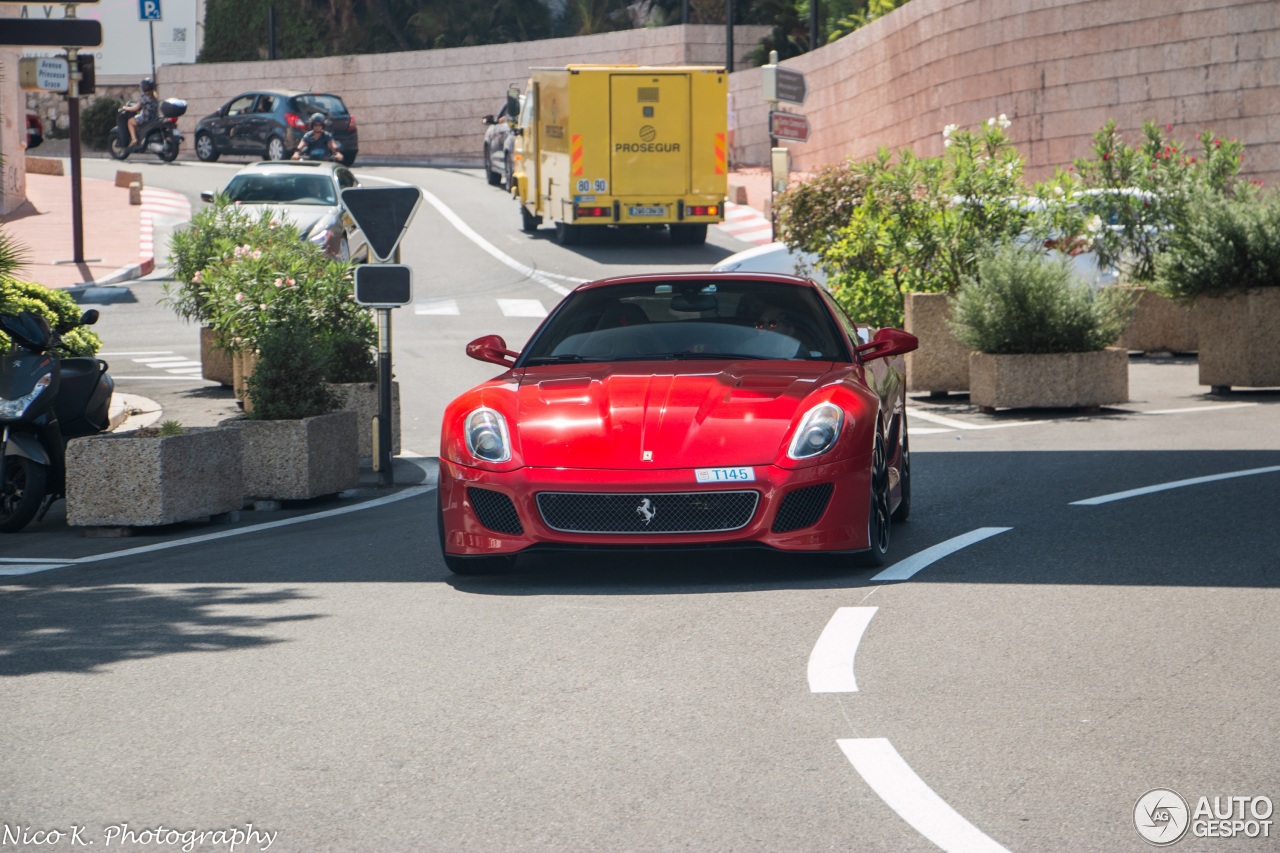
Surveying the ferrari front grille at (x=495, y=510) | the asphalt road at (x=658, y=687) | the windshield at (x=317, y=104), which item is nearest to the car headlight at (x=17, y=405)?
the asphalt road at (x=658, y=687)

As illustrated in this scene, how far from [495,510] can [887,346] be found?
221 centimetres

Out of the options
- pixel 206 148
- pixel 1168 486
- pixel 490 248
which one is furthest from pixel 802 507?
pixel 206 148

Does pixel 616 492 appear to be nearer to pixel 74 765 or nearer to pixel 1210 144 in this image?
pixel 74 765

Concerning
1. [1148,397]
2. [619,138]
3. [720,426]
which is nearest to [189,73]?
[619,138]

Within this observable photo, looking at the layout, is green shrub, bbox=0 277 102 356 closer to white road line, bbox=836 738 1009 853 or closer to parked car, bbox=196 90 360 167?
white road line, bbox=836 738 1009 853

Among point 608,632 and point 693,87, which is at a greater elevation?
point 693,87

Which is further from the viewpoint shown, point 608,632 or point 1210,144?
point 1210,144

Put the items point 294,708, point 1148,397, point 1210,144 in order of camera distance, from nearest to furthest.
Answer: point 294,708 < point 1148,397 < point 1210,144

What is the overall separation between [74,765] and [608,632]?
7.34 feet

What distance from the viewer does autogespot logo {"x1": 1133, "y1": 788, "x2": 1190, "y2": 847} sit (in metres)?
4.34

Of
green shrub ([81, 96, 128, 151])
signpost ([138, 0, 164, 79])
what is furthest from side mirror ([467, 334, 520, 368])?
signpost ([138, 0, 164, 79])

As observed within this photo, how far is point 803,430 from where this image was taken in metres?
7.83

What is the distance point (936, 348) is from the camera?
56.0ft

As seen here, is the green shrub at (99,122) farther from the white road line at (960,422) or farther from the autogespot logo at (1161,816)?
the autogespot logo at (1161,816)
